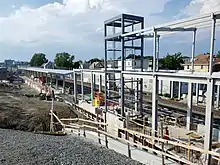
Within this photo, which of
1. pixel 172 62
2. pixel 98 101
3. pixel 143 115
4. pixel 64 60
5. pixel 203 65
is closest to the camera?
pixel 143 115

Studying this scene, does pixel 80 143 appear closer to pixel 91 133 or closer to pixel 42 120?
pixel 91 133

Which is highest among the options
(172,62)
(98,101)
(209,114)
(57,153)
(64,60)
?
(64,60)

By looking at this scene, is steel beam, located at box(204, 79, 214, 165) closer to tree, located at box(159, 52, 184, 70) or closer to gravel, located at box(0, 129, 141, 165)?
gravel, located at box(0, 129, 141, 165)

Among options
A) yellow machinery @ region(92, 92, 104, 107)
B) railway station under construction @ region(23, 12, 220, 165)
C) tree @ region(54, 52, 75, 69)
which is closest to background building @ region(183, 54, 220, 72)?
railway station under construction @ region(23, 12, 220, 165)

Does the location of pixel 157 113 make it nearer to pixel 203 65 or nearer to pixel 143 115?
pixel 143 115

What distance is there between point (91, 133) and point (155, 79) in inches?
216

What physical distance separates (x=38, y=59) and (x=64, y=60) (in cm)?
2691

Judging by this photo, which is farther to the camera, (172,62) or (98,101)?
(172,62)

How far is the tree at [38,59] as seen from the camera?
104375 millimetres

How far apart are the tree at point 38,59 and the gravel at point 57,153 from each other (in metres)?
95.6

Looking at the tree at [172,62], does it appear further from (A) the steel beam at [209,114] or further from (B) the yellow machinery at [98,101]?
(A) the steel beam at [209,114]

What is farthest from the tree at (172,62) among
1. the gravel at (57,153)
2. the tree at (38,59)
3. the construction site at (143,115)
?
the tree at (38,59)

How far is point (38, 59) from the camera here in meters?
106

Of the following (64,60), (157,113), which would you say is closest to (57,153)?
(157,113)
